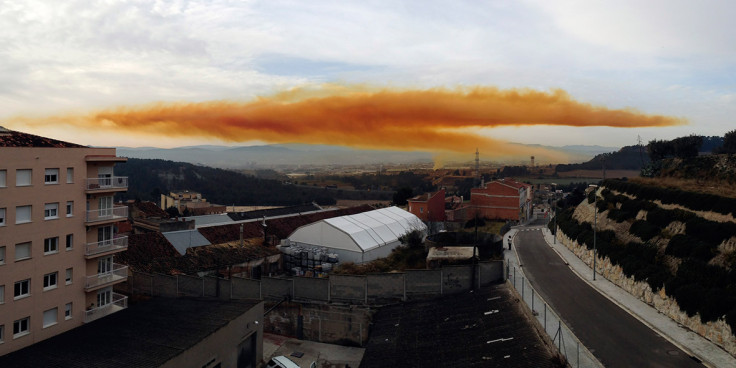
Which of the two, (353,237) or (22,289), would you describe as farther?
(353,237)

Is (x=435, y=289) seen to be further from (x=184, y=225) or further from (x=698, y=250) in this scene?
(x=184, y=225)

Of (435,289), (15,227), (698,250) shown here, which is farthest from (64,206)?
(698,250)

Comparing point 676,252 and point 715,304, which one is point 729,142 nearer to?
point 676,252

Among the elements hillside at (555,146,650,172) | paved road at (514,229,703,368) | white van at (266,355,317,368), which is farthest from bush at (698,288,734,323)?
hillside at (555,146,650,172)

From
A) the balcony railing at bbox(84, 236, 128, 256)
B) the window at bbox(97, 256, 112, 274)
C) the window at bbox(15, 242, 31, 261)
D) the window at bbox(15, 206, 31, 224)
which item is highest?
the window at bbox(15, 206, 31, 224)

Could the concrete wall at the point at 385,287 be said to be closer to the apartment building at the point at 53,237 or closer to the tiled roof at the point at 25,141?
the apartment building at the point at 53,237

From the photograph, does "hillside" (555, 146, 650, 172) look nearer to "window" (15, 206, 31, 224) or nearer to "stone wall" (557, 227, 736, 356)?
"stone wall" (557, 227, 736, 356)

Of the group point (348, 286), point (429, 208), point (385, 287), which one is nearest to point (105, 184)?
point (348, 286)
